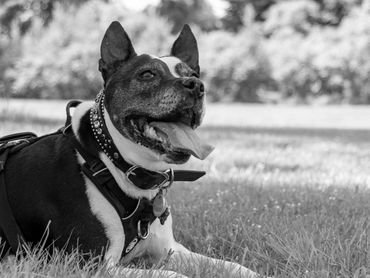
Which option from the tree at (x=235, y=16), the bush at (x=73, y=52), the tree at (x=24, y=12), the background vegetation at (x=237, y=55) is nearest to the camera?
the tree at (x=24, y=12)

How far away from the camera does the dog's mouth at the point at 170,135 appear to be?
282cm

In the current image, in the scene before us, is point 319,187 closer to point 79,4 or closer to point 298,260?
point 298,260

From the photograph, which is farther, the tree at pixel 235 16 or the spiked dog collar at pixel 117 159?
the tree at pixel 235 16

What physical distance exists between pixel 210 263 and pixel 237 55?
79.7 ft

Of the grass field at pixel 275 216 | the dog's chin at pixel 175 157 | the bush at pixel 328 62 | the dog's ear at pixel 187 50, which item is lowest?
the bush at pixel 328 62

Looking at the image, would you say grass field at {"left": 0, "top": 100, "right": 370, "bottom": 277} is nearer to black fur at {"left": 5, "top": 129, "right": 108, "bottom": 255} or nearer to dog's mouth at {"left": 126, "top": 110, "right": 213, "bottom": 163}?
black fur at {"left": 5, "top": 129, "right": 108, "bottom": 255}

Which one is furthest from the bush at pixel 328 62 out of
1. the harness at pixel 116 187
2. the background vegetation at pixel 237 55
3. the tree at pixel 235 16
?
the harness at pixel 116 187

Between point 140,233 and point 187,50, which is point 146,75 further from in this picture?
point 140,233

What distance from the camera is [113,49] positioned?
10.2ft

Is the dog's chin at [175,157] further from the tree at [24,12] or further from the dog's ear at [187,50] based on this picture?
the tree at [24,12]

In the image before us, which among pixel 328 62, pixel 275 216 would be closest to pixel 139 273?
pixel 275 216

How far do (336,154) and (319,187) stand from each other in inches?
108

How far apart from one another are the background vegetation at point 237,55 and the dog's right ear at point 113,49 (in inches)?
869

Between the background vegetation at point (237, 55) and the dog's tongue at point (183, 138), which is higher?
the dog's tongue at point (183, 138)
